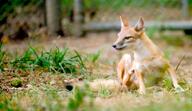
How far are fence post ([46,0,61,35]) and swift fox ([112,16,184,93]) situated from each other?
4864 mm

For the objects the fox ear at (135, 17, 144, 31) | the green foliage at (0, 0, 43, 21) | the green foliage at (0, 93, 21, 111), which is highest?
the green foliage at (0, 0, 43, 21)

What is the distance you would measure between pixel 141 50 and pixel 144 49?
0.04m

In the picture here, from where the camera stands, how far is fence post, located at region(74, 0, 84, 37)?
12.7 metres

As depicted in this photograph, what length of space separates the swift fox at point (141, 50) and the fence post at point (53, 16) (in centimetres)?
486

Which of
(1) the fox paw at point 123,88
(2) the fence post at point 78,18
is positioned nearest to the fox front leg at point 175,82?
(1) the fox paw at point 123,88

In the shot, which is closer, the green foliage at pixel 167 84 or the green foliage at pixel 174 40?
the green foliage at pixel 167 84

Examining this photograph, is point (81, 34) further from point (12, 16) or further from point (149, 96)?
point (149, 96)

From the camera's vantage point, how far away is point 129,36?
24.7 ft

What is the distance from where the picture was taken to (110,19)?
1325cm

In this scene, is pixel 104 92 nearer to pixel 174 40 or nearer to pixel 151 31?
pixel 151 31

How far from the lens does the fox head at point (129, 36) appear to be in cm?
746

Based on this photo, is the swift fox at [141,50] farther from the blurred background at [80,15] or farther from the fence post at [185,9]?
the fence post at [185,9]

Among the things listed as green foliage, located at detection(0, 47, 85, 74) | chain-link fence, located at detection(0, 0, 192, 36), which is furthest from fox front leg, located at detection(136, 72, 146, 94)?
chain-link fence, located at detection(0, 0, 192, 36)

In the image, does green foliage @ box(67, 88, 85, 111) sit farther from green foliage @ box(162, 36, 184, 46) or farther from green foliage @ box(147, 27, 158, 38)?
green foliage @ box(162, 36, 184, 46)
